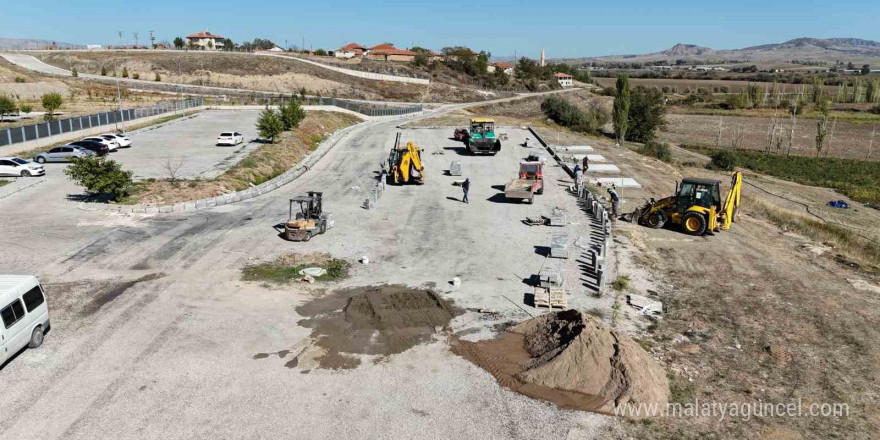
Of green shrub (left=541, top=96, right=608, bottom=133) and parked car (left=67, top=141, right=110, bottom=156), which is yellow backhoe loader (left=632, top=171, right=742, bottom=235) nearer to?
parked car (left=67, top=141, right=110, bottom=156)

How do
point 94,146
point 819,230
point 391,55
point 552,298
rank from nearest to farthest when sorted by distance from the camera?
1. point 552,298
2. point 819,230
3. point 94,146
4. point 391,55

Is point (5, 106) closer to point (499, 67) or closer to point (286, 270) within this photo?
point (286, 270)

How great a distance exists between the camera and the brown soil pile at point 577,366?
13625mm

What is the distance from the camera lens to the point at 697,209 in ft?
90.6

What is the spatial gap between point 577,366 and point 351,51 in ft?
555

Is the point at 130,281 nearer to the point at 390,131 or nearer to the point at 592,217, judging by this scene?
the point at 592,217

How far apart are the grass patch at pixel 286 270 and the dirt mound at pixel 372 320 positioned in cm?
176

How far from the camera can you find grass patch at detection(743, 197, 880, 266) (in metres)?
28.5

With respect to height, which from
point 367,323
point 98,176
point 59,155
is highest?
point 98,176

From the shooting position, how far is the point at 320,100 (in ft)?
248

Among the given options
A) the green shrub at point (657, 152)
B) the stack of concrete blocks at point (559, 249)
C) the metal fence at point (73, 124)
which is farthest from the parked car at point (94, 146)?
the green shrub at point (657, 152)

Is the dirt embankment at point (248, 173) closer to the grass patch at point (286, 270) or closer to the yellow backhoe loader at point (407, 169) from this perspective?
the yellow backhoe loader at point (407, 169)

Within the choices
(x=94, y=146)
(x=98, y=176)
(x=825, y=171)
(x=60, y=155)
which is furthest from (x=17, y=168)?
(x=825, y=171)

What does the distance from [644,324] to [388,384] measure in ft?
26.6
